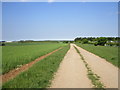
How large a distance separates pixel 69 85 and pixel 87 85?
92 cm

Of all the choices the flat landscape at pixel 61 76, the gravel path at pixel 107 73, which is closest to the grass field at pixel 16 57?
the flat landscape at pixel 61 76

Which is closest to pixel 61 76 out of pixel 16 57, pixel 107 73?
pixel 107 73

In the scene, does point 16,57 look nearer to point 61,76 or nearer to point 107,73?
point 61,76

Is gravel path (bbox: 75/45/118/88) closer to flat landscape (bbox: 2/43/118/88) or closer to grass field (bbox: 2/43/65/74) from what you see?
Answer: flat landscape (bbox: 2/43/118/88)

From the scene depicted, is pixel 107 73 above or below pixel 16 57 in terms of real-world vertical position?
below

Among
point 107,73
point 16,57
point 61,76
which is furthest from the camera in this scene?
point 16,57

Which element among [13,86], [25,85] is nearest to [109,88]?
[25,85]

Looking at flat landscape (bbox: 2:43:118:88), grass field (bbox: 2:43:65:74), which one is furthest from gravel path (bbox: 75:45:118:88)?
grass field (bbox: 2:43:65:74)

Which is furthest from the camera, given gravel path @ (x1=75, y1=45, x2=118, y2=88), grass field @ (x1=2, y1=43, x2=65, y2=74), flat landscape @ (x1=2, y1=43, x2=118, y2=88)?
grass field @ (x1=2, y1=43, x2=65, y2=74)

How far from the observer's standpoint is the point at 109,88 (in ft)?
18.6

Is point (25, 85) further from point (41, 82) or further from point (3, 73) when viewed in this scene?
point (3, 73)

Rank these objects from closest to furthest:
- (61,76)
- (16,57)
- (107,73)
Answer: (61,76) → (107,73) → (16,57)

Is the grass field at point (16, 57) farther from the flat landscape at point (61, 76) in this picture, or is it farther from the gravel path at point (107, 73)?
the gravel path at point (107, 73)

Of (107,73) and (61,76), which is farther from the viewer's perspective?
(107,73)
